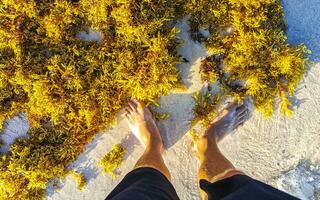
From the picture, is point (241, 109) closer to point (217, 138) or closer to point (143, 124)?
point (217, 138)

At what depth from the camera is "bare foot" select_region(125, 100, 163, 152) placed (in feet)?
10.3

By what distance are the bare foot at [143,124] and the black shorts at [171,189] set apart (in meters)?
0.33

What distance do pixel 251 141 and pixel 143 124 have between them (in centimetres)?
87

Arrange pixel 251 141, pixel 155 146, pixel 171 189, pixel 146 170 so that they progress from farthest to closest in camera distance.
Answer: pixel 251 141, pixel 155 146, pixel 146 170, pixel 171 189

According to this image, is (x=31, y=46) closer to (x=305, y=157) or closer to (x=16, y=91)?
(x=16, y=91)

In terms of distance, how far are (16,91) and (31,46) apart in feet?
1.20

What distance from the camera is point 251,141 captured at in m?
3.25

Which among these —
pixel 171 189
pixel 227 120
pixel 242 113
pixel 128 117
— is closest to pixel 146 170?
pixel 171 189

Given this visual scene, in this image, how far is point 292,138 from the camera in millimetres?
3221

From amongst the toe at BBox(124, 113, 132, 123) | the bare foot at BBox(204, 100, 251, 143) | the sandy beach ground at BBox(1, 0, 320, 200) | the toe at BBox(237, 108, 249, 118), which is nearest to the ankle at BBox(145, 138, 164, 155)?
the sandy beach ground at BBox(1, 0, 320, 200)

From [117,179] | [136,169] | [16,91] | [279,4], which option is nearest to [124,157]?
[117,179]

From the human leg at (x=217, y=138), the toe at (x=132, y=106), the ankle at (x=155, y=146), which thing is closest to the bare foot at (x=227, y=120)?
the human leg at (x=217, y=138)

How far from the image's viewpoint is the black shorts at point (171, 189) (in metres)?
2.32

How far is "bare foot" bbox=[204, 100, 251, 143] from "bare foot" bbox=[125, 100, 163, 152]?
0.40 meters
